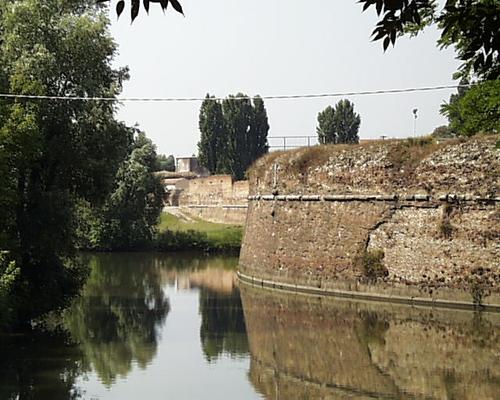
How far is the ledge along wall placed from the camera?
2005 centimetres

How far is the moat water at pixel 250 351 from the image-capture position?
40.2 feet

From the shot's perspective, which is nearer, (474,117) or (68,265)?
(474,117)

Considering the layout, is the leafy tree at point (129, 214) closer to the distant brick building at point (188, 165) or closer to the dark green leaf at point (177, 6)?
the distant brick building at point (188, 165)

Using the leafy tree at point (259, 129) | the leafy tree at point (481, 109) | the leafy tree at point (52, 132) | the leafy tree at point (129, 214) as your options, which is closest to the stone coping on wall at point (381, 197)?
the leafy tree at point (52, 132)

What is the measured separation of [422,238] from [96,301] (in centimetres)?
864

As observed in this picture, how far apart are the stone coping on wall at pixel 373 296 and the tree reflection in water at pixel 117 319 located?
3431 millimetres

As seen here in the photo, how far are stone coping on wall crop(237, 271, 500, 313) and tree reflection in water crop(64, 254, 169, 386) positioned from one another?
343 cm

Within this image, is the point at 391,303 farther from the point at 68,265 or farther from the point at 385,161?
the point at 68,265

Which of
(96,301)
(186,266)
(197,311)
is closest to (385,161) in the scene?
(197,311)

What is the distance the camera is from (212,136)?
6184cm

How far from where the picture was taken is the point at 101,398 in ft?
38.0

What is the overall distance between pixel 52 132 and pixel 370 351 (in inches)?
309

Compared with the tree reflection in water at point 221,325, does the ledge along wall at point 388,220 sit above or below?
above

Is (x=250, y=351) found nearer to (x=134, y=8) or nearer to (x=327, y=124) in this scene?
(x=134, y=8)
